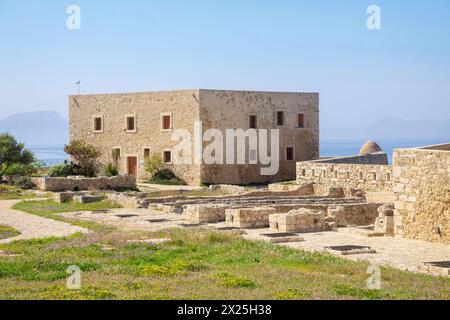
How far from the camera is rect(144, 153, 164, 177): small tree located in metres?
41.8

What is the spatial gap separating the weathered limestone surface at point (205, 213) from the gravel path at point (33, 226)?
126 inches

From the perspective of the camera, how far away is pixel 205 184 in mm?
40781

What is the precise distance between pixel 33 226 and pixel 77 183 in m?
13.0

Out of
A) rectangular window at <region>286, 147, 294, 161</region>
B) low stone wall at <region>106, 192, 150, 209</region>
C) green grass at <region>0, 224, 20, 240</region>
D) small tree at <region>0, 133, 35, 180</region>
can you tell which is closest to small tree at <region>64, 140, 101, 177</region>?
small tree at <region>0, 133, 35, 180</region>

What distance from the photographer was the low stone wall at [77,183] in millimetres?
34875

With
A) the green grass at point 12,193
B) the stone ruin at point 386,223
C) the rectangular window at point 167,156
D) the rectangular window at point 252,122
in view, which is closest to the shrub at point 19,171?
the green grass at point 12,193

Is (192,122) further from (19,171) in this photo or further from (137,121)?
(19,171)

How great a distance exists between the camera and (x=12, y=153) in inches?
1599

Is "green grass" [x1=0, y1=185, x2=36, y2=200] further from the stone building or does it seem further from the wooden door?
the stone building

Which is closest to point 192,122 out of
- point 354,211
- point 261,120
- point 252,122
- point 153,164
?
point 153,164

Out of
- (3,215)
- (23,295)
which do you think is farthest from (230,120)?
(23,295)

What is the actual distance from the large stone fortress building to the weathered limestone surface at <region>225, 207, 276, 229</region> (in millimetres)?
19709

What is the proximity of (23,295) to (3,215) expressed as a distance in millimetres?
14351
